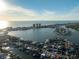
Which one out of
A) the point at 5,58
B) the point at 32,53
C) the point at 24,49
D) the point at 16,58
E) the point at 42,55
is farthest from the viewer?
the point at 24,49

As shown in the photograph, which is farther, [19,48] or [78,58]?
[19,48]

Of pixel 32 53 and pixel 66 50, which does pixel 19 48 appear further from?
pixel 66 50

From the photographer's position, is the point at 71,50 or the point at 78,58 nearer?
the point at 78,58

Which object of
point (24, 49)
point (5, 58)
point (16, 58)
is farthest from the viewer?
point (24, 49)

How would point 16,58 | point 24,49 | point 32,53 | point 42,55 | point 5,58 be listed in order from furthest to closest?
point 24,49 < point 32,53 < point 42,55 < point 16,58 < point 5,58

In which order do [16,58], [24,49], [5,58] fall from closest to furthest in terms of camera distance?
1. [5,58]
2. [16,58]
3. [24,49]

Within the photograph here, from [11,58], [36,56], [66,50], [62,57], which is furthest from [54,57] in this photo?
[11,58]

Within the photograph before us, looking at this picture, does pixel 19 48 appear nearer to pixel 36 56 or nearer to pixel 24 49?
pixel 24 49

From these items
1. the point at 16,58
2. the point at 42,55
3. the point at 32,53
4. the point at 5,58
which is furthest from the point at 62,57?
the point at 5,58
